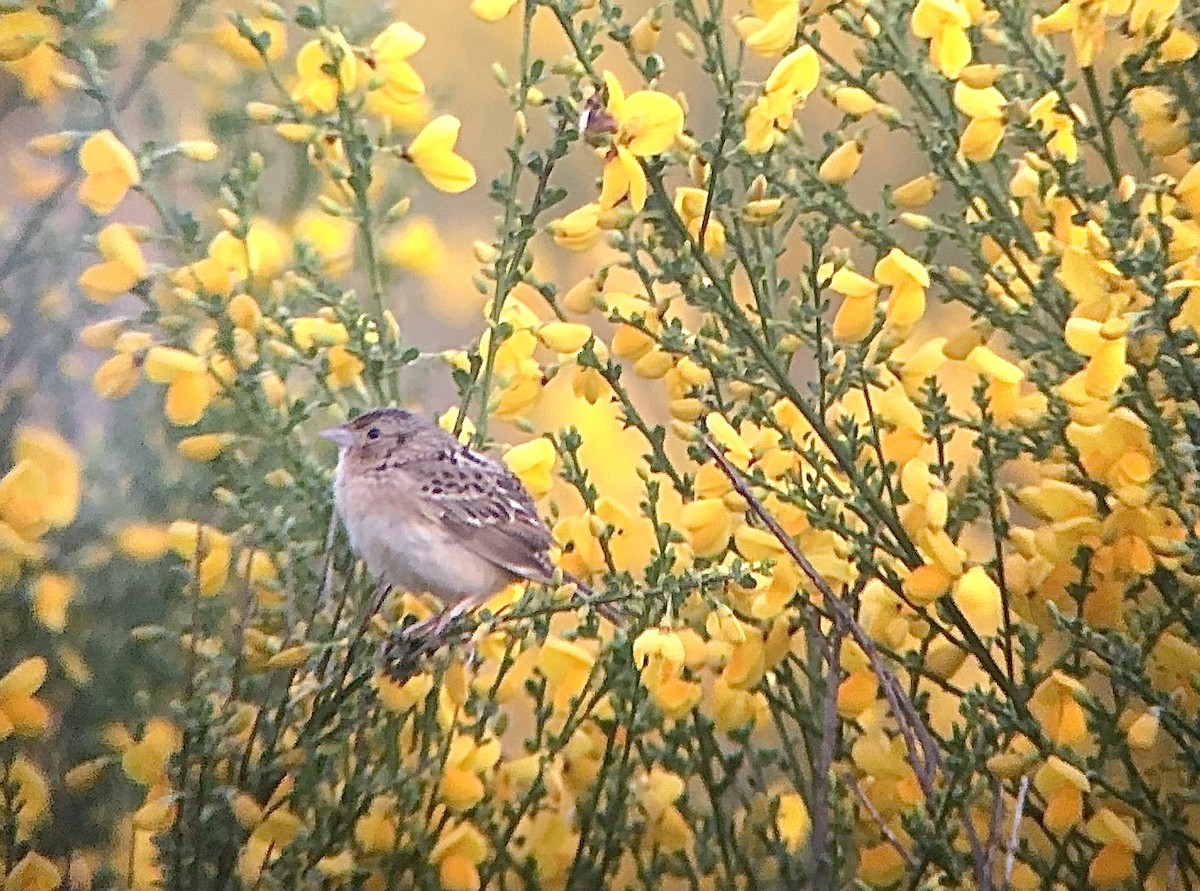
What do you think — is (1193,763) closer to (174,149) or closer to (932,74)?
(932,74)

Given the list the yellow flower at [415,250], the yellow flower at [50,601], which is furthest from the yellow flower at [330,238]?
the yellow flower at [50,601]

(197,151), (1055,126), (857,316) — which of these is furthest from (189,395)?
(1055,126)

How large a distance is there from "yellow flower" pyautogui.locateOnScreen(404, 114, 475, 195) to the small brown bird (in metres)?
0.13

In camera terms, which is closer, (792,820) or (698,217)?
(698,217)

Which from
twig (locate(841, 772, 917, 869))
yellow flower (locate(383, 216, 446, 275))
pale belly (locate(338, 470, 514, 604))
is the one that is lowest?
twig (locate(841, 772, 917, 869))

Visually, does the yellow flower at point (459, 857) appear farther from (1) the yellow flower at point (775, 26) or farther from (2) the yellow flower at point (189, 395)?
Result: (1) the yellow flower at point (775, 26)

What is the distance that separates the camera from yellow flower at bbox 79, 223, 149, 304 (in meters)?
0.75

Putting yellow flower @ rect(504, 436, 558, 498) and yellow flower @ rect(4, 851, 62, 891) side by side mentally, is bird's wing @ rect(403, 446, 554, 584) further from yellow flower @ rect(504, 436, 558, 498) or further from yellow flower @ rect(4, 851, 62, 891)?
yellow flower @ rect(4, 851, 62, 891)

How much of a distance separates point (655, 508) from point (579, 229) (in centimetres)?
16

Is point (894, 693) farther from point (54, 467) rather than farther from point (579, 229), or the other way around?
point (54, 467)

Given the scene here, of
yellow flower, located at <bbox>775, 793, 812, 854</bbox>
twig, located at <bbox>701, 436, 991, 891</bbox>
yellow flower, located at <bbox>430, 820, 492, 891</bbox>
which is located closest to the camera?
twig, located at <bbox>701, 436, 991, 891</bbox>

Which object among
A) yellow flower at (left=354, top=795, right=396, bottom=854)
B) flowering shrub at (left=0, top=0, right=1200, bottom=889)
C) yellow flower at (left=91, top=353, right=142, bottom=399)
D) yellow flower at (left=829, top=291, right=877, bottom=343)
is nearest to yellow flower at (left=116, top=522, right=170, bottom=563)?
flowering shrub at (left=0, top=0, right=1200, bottom=889)

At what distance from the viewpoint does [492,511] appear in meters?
0.83

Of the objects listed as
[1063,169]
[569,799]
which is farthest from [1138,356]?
[569,799]
